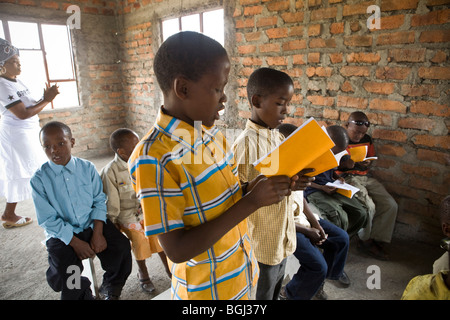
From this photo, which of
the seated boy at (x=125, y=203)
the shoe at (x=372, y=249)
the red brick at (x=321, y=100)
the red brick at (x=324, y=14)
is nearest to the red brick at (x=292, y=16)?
the red brick at (x=324, y=14)

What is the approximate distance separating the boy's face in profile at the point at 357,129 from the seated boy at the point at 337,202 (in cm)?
31

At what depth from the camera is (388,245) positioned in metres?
2.50

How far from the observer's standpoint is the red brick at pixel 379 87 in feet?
7.84

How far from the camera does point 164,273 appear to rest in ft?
7.32

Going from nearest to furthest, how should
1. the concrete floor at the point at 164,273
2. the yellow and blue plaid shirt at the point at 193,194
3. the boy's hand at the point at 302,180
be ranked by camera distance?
1. the yellow and blue plaid shirt at the point at 193,194
2. the boy's hand at the point at 302,180
3. the concrete floor at the point at 164,273

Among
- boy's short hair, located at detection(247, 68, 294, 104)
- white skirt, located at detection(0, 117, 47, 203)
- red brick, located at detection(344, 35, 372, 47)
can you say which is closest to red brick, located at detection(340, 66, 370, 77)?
red brick, located at detection(344, 35, 372, 47)

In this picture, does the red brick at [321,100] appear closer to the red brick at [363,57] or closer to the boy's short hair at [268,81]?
the red brick at [363,57]

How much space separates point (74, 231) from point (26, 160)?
69.0 inches

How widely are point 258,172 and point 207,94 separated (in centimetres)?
58

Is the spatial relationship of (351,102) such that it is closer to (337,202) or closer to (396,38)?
(396,38)

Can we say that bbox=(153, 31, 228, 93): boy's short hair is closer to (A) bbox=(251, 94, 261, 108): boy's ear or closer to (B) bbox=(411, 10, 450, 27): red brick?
(A) bbox=(251, 94, 261, 108): boy's ear

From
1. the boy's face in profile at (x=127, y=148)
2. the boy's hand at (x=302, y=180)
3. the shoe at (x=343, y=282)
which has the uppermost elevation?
the boy's hand at (x=302, y=180)

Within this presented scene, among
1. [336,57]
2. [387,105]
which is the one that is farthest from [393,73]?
[336,57]

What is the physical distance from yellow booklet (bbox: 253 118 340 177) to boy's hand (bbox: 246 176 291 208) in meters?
0.04
